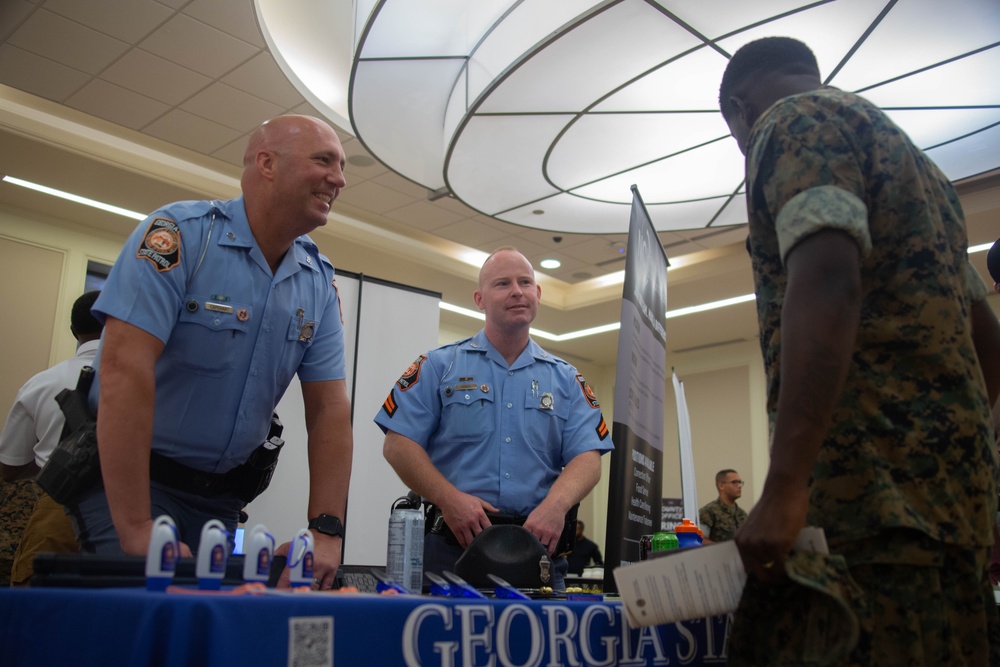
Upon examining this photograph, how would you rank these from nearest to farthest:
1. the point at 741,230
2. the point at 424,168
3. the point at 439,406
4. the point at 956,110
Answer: the point at 439,406 < the point at 956,110 < the point at 424,168 < the point at 741,230

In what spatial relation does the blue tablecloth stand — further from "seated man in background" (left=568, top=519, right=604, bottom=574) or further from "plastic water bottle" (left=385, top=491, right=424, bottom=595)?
"seated man in background" (left=568, top=519, right=604, bottom=574)

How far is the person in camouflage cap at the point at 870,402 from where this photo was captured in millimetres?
1023

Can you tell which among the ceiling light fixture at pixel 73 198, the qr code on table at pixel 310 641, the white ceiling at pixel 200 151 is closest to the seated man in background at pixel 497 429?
the qr code on table at pixel 310 641

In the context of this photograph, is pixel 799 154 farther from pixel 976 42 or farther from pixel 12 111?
pixel 12 111

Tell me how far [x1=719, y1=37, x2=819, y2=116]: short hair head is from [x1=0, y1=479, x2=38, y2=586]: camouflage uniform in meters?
3.45

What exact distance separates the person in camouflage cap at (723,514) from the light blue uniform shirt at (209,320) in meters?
6.88

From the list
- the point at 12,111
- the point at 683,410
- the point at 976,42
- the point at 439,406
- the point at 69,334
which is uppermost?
the point at 12,111

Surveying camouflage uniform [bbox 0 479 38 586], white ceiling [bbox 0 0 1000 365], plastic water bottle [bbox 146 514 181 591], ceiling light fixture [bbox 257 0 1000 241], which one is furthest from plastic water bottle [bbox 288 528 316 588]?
white ceiling [bbox 0 0 1000 365]

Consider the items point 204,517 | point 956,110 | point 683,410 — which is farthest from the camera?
point 683,410

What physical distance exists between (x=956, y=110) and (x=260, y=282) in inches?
188

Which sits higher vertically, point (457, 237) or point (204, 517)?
point (457, 237)

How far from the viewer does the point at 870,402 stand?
109 centimetres

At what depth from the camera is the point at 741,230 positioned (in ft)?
25.7

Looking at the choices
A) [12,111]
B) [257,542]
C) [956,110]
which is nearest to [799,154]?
[257,542]
